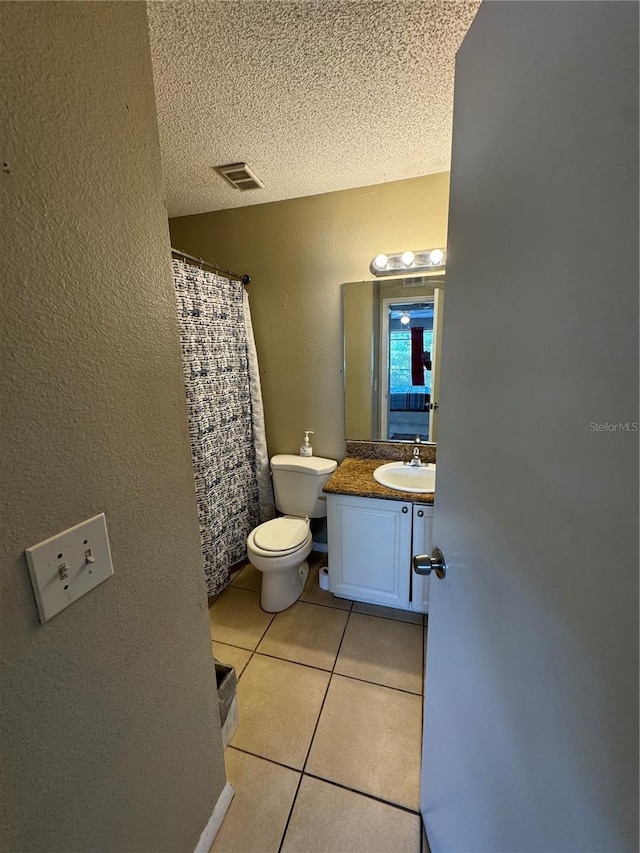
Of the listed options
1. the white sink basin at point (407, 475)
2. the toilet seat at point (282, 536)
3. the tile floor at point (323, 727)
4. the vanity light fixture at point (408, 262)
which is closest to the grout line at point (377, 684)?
the tile floor at point (323, 727)

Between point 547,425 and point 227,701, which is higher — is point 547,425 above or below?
above

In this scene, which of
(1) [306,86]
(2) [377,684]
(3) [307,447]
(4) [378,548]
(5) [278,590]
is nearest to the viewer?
(1) [306,86]

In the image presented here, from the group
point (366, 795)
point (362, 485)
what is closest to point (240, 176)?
point (362, 485)

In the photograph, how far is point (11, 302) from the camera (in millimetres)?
454

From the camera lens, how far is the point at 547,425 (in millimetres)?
418

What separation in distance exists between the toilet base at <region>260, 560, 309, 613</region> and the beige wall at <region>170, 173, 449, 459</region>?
828 mm

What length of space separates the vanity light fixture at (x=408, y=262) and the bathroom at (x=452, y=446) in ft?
4.02

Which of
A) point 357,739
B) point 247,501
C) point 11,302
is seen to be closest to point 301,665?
point 357,739

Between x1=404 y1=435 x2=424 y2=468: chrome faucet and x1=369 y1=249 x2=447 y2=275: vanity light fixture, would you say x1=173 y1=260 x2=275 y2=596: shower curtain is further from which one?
x1=404 y1=435 x2=424 y2=468: chrome faucet

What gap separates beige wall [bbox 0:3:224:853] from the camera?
47 centimetres

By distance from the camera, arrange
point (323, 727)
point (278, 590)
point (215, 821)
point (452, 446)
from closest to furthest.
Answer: point (452, 446)
point (215, 821)
point (323, 727)
point (278, 590)

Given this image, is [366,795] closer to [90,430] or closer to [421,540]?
[421,540]

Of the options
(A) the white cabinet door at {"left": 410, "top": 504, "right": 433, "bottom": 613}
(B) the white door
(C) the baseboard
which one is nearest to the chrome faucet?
(A) the white cabinet door at {"left": 410, "top": 504, "right": 433, "bottom": 613}

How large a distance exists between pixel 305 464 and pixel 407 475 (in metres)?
0.65
